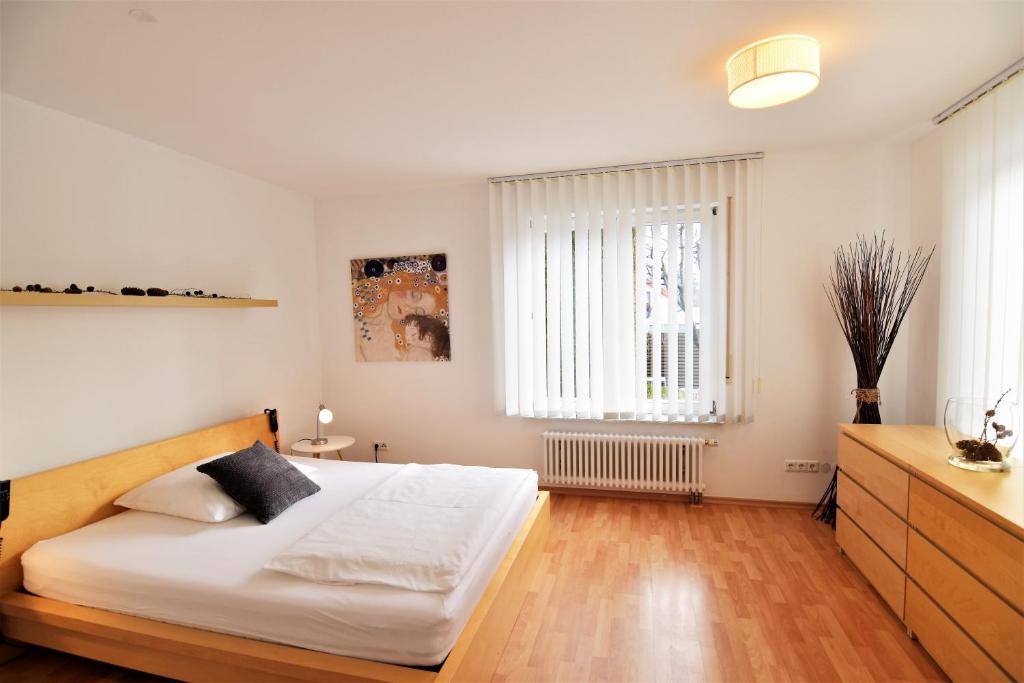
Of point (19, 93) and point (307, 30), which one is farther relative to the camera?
point (19, 93)

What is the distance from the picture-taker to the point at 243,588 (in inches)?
71.3

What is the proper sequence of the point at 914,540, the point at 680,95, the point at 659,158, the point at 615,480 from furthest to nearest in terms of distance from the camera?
the point at 615,480
the point at 659,158
the point at 680,95
the point at 914,540

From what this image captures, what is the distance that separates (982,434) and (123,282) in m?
4.30

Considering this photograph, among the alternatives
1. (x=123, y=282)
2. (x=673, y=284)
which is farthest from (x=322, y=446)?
(x=673, y=284)

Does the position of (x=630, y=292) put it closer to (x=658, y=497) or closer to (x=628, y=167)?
(x=628, y=167)

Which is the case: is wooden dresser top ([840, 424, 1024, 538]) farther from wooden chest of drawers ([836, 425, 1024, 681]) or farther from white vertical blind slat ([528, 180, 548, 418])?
white vertical blind slat ([528, 180, 548, 418])

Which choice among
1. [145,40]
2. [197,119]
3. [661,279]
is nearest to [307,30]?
[145,40]

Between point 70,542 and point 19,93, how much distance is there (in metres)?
2.07

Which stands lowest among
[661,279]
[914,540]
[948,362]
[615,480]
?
[615,480]

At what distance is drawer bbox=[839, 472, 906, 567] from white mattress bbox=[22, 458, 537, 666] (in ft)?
5.81

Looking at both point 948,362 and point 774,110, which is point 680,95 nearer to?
point 774,110

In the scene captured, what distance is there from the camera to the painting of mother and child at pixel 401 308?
409 cm

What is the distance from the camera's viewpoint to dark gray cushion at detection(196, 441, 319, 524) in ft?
7.98

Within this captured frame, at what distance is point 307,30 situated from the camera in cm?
179
